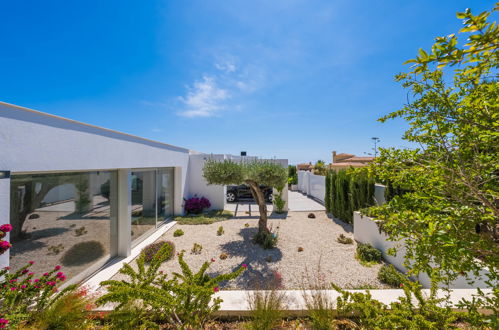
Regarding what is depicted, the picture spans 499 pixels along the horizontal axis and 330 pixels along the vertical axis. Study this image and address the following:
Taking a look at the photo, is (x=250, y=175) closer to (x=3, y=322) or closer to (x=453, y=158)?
(x=453, y=158)

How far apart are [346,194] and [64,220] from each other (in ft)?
35.1

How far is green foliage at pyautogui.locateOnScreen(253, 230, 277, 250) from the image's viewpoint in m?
6.76

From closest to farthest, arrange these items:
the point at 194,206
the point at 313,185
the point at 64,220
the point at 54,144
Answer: the point at 54,144 → the point at 64,220 → the point at 194,206 → the point at 313,185

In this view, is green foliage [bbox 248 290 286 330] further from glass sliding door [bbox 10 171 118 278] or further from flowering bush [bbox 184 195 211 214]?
flowering bush [bbox 184 195 211 214]

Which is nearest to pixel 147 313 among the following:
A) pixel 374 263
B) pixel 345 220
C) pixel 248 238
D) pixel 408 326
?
pixel 408 326

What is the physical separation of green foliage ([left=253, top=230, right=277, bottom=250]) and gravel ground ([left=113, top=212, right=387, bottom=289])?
7.6 inches

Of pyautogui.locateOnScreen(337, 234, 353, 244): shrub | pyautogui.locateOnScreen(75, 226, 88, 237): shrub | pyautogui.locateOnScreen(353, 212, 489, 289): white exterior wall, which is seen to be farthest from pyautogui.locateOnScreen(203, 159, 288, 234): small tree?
pyautogui.locateOnScreen(75, 226, 88, 237): shrub

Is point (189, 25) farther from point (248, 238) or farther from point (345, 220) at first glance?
point (345, 220)

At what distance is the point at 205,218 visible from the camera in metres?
10.3

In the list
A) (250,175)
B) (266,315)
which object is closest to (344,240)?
(250,175)

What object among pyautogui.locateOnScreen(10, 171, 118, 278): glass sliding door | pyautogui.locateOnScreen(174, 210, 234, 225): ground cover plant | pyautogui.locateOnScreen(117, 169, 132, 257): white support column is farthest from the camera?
pyautogui.locateOnScreen(174, 210, 234, 225): ground cover plant

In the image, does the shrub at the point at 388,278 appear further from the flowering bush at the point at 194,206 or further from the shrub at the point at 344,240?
the flowering bush at the point at 194,206

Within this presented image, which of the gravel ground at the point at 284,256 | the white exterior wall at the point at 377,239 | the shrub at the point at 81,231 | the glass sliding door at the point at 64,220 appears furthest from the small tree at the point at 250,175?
the shrub at the point at 81,231

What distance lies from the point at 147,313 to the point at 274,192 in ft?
33.4
